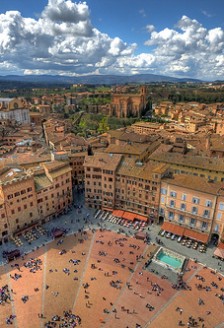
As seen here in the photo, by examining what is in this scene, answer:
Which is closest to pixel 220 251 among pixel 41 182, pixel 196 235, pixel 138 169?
pixel 196 235

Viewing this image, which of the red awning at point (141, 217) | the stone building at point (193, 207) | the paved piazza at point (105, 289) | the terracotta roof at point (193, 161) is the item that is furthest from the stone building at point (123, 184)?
the paved piazza at point (105, 289)

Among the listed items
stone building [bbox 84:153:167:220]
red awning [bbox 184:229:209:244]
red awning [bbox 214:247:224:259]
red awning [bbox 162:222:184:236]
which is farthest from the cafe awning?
stone building [bbox 84:153:167:220]

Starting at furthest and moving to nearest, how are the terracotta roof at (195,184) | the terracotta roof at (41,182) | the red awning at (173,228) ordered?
the terracotta roof at (41,182), the red awning at (173,228), the terracotta roof at (195,184)

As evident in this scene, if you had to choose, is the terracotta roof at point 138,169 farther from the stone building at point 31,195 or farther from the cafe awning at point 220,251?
the cafe awning at point 220,251

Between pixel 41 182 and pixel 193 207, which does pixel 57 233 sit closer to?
pixel 41 182

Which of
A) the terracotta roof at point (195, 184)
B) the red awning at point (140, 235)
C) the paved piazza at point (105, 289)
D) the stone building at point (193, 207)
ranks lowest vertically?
the paved piazza at point (105, 289)

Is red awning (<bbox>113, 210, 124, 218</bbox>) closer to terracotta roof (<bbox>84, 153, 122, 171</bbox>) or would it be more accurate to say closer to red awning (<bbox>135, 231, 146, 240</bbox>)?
red awning (<bbox>135, 231, 146, 240</bbox>)

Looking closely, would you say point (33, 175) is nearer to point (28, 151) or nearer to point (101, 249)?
point (101, 249)
